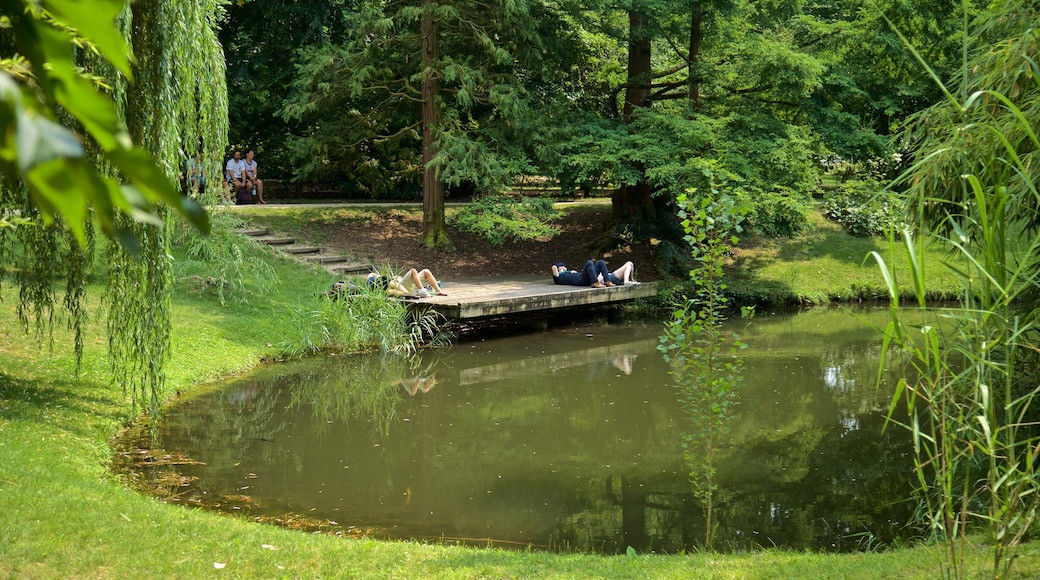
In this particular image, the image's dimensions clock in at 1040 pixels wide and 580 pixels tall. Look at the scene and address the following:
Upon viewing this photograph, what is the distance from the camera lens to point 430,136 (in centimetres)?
1789

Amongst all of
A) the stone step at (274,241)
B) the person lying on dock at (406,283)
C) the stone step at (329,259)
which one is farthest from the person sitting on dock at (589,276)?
the stone step at (274,241)

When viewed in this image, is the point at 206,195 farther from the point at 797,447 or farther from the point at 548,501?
the point at 797,447

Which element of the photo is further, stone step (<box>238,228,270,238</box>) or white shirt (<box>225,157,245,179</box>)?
white shirt (<box>225,157,245,179</box>)

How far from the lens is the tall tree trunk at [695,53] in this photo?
18516 millimetres

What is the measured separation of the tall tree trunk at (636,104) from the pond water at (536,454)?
6702mm

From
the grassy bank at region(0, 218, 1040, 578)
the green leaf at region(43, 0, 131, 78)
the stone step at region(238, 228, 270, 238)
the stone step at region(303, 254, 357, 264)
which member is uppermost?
the green leaf at region(43, 0, 131, 78)

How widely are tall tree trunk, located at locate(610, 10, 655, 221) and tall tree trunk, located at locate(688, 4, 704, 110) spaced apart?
2.95 feet

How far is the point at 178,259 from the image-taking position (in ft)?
49.5

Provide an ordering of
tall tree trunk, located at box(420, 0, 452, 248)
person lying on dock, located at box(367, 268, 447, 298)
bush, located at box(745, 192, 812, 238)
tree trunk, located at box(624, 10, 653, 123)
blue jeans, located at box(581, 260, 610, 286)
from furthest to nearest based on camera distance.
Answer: tree trunk, located at box(624, 10, 653, 123), tall tree trunk, located at box(420, 0, 452, 248), bush, located at box(745, 192, 812, 238), blue jeans, located at box(581, 260, 610, 286), person lying on dock, located at box(367, 268, 447, 298)

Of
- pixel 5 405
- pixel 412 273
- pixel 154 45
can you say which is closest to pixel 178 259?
pixel 412 273

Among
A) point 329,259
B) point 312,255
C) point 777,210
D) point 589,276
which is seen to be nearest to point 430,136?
point 329,259

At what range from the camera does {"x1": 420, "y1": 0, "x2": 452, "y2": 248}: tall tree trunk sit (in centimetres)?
1730

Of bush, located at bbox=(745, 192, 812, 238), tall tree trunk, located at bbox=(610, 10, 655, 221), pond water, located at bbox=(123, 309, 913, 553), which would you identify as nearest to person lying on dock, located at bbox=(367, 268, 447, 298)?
pond water, located at bbox=(123, 309, 913, 553)

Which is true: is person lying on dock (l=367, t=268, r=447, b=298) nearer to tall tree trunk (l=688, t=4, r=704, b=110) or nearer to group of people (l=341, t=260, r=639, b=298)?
group of people (l=341, t=260, r=639, b=298)
